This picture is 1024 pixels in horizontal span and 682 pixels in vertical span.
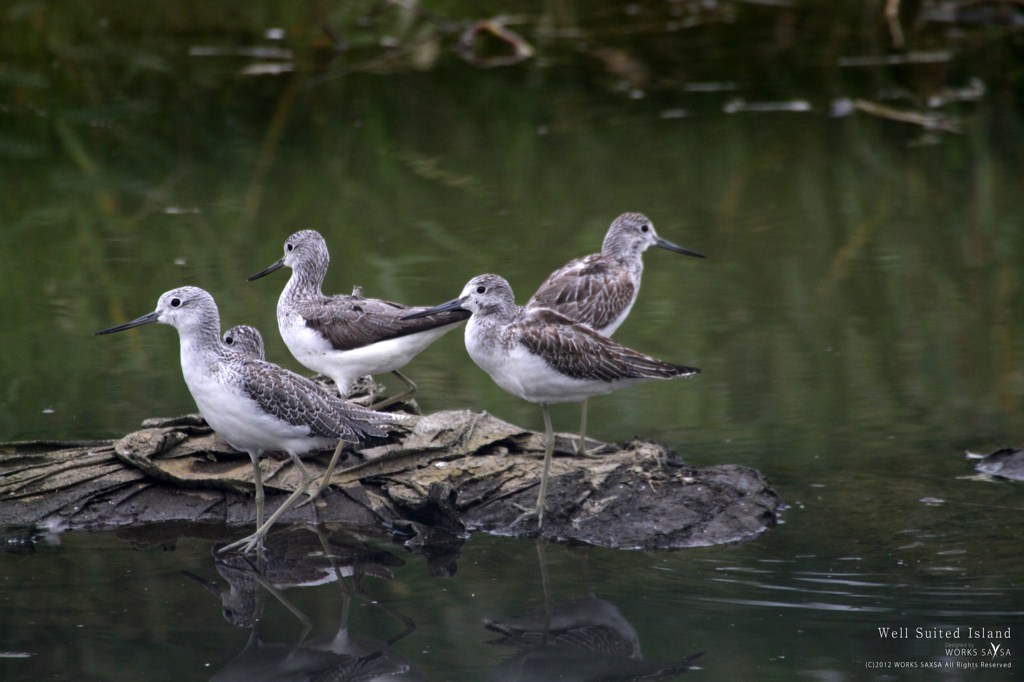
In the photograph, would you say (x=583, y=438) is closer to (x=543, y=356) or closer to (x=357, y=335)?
(x=543, y=356)

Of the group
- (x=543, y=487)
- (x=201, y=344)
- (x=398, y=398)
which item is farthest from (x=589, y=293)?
(x=201, y=344)

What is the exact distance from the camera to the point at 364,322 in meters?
7.20

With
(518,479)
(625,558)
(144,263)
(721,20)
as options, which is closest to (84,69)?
(144,263)

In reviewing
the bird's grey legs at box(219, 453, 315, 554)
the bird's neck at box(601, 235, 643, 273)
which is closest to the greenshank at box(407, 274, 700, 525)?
the bird's grey legs at box(219, 453, 315, 554)

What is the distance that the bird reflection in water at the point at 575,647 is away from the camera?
4836 mm

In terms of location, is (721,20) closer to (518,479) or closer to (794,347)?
(794,347)

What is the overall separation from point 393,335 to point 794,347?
3236mm

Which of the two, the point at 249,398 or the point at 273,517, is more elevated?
the point at 249,398

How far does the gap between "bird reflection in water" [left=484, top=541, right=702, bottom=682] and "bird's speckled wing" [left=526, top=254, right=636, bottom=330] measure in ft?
8.25

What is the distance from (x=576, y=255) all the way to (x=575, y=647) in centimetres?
598

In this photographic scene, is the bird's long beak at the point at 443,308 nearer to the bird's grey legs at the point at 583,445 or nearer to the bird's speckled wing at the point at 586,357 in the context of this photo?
the bird's speckled wing at the point at 586,357

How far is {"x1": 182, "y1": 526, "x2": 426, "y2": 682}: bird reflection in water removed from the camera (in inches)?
192

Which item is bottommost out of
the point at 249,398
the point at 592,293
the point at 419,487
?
the point at 419,487

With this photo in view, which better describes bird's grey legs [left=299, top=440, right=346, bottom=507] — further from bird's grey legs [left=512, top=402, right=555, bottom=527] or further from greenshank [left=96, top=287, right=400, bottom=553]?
bird's grey legs [left=512, top=402, right=555, bottom=527]
